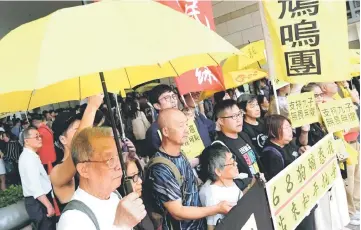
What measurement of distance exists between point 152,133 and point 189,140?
39cm

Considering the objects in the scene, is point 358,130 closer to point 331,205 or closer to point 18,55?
point 331,205

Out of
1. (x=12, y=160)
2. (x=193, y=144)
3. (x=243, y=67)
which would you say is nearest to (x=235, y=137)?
(x=193, y=144)

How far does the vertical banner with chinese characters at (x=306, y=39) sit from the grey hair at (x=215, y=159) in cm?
141

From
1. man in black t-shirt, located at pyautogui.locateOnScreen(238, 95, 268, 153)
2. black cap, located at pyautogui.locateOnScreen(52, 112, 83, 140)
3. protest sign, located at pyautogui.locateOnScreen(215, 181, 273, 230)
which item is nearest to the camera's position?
protest sign, located at pyautogui.locateOnScreen(215, 181, 273, 230)

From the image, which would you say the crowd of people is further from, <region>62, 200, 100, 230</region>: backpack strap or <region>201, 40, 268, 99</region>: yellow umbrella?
<region>201, 40, 268, 99</region>: yellow umbrella

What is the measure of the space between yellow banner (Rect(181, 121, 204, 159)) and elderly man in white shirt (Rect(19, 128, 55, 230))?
4.15 ft

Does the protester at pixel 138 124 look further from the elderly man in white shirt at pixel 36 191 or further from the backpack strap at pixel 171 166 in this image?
the backpack strap at pixel 171 166

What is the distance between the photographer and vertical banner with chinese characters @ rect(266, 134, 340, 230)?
228 centimetres

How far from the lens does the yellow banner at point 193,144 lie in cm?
316

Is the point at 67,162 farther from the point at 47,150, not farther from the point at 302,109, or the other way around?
the point at 47,150

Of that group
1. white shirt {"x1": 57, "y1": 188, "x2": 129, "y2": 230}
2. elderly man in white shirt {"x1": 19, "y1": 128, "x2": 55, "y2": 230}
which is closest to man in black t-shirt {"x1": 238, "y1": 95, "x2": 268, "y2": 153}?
elderly man in white shirt {"x1": 19, "y1": 128, "x2": 55, "y2": 230}

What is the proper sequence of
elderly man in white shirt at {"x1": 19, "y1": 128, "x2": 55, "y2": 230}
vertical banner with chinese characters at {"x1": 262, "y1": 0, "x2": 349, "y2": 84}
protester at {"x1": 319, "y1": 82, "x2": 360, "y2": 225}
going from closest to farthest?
1. elderly man in white shirt at {"x1": 19, "y1": 128, "x2": 55, "y2": 230}
2. vertical banner with chinese characters at {"x1": 262, "y1": 0, "x2": 349, "y2": 84}
3. protester at {"x1": 319, "y1": 82, "x2": 360, "y2": 225}

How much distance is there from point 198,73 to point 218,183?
4.22ft

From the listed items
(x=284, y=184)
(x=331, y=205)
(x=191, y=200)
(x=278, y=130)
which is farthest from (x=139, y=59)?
(x=331, y=205)
